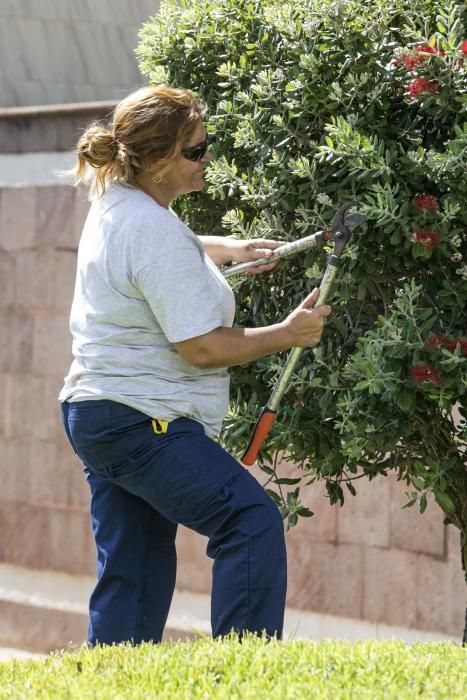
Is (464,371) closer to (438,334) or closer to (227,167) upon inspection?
(438,334)

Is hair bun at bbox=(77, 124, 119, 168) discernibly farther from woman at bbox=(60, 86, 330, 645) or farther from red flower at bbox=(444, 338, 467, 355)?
red flower at bbox=(444, 338, 467, 355)

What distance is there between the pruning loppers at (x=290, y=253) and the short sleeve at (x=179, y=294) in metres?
0.37

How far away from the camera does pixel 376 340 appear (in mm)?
3859

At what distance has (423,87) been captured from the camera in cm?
379

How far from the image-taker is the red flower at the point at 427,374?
377 centimetres

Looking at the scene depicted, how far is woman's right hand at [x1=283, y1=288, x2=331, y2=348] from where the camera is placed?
372 cm

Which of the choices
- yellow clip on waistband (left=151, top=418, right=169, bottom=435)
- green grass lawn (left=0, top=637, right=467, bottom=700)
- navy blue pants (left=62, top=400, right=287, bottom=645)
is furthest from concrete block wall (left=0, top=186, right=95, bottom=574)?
green grass lawn (left=0, top=637, right=467, bottom=700)

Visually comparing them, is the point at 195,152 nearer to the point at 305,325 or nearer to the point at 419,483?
the point at 305,325

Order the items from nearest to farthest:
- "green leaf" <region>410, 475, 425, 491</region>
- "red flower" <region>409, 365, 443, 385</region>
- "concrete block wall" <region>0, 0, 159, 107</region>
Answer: "red flower" <region>409, 365, 443, 385</region>
"green leaf" <region>410, 475, 425, 491</region>
"concrete block wall" <region>0, 0, 159, 107</region>

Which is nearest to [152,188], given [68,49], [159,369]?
[159,369]

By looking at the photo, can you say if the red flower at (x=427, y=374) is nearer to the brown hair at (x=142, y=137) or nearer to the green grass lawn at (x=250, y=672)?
the green grass lawn at (x=250, y=672)

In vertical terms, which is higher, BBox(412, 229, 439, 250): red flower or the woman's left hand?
BBox(412, 229, 439, 250): red flower

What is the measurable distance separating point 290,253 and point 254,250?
0.15 m

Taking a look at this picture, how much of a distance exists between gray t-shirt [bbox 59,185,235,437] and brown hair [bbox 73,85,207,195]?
0.08 meters
